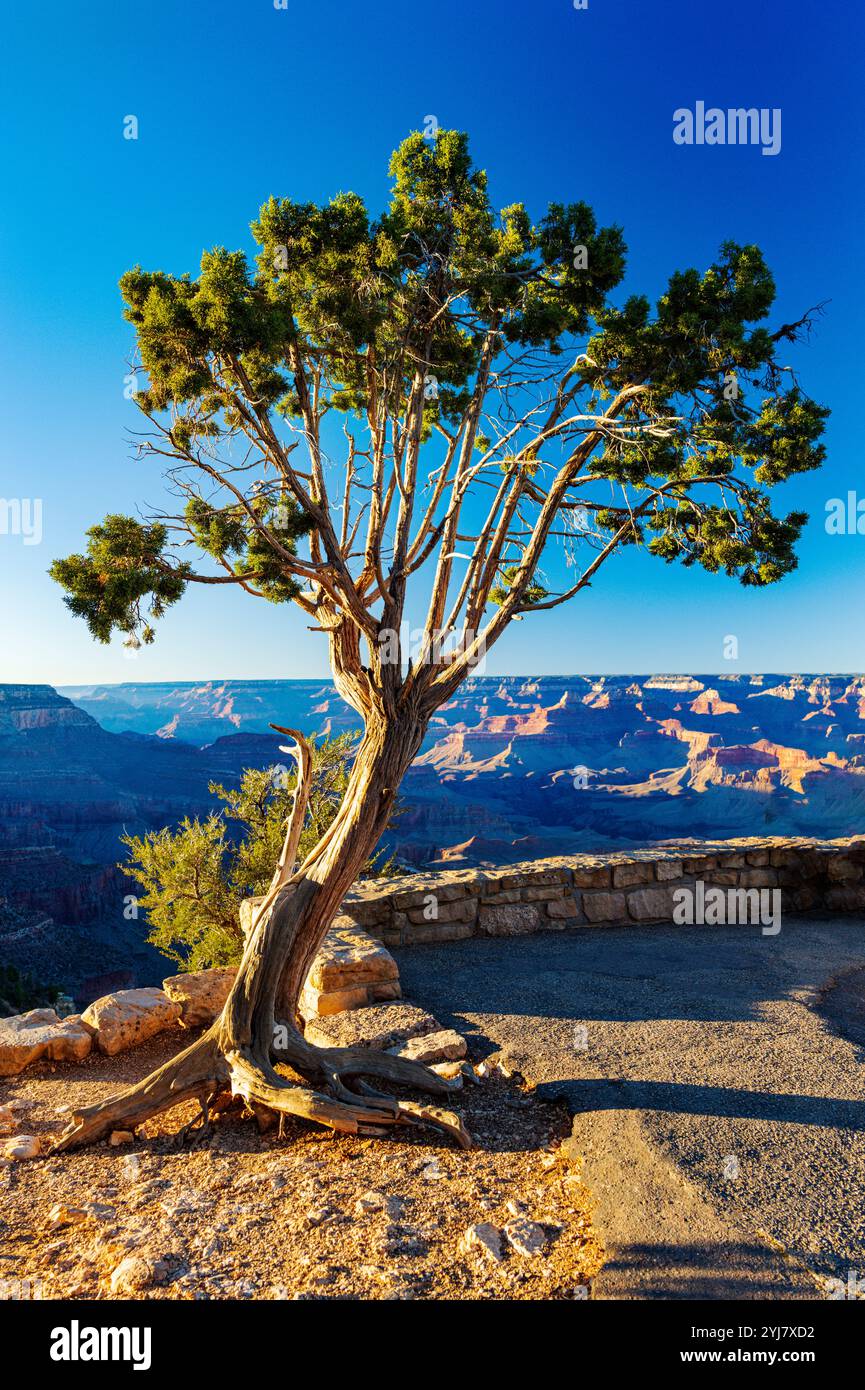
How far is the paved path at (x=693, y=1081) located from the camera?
3.35 metres

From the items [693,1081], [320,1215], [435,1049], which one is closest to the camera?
[320,1215]

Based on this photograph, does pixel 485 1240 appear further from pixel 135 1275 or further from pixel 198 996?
pixel 198 996

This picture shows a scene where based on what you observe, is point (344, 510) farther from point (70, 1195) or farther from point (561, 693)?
point (561, 693)

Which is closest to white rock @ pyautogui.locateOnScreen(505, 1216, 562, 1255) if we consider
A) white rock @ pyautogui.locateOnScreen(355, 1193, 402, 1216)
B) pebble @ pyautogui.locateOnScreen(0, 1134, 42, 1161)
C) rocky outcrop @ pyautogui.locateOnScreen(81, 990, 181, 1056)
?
white rock @ pyautogui.locateOnScreen(355, 1193, 402, 1216)

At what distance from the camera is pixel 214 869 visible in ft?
47.9

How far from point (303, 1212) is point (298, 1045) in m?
1.65

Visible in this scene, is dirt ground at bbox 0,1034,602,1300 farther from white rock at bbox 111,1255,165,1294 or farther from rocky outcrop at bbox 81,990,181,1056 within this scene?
rocky outcrop at bbox 81,990,181,1056

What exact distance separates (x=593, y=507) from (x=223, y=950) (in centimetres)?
1023

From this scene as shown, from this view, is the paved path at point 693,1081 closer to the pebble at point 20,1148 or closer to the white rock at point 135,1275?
the white rock at point 135,1275

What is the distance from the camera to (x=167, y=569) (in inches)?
250

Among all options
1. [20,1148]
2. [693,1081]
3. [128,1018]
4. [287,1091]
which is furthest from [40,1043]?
[693,1081]

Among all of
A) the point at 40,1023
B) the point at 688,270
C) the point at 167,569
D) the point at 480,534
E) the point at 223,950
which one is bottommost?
the point at 223,950

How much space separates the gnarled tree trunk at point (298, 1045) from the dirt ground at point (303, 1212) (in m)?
0.17
